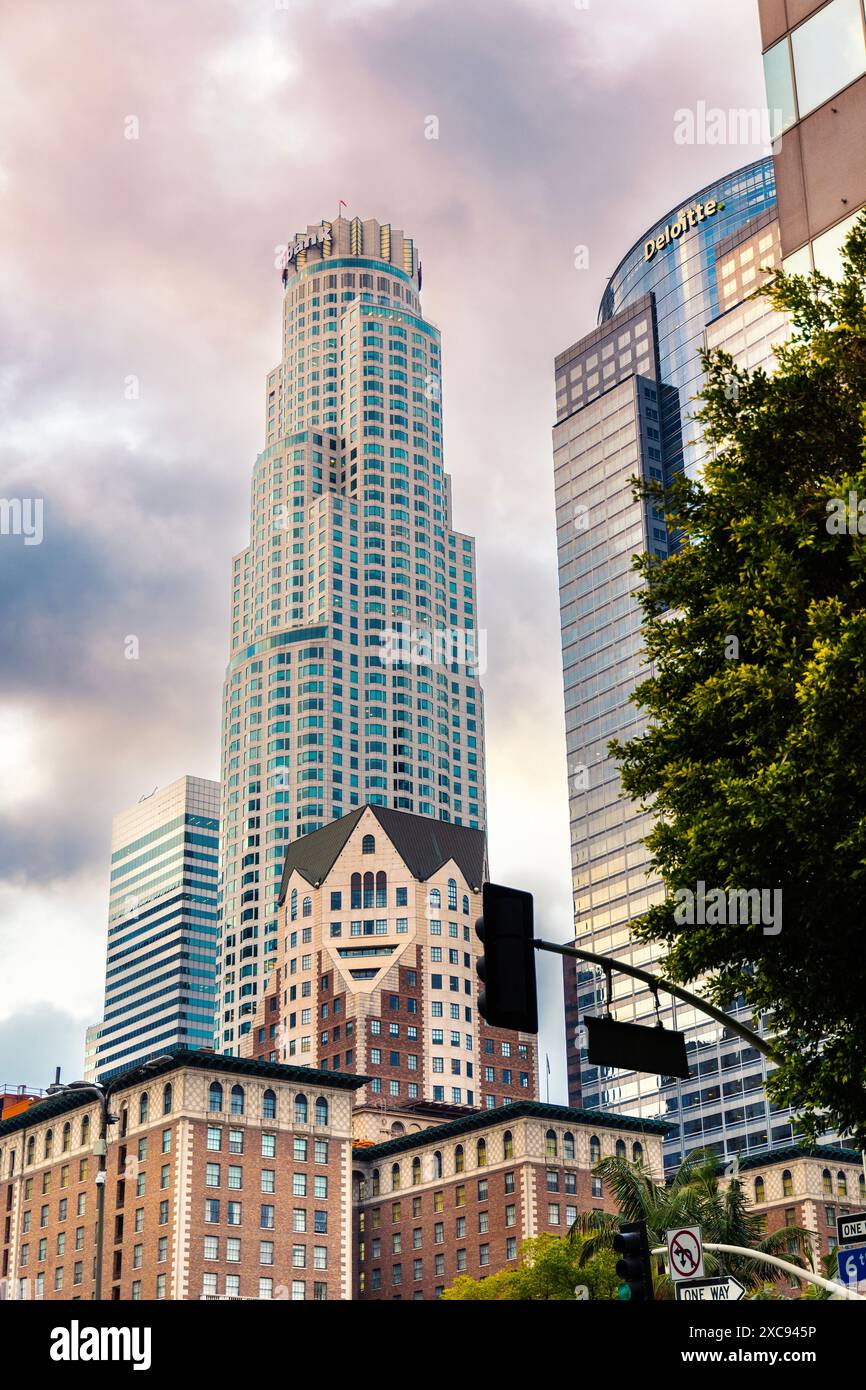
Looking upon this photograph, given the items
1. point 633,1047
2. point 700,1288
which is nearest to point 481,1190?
point 700,1288

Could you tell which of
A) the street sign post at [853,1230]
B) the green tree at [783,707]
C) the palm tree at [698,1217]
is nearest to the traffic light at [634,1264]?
the green tree at [783,707]

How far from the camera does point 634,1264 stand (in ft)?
83.0

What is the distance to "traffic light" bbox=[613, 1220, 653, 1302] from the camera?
25.0 metres

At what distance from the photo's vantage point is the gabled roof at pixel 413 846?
177 m

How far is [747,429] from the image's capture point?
23578 millimetres

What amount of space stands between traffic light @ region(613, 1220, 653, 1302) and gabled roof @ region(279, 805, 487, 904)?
148 meters

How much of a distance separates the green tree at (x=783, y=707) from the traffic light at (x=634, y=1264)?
4.00 meters

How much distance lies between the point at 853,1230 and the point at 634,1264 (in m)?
7.06

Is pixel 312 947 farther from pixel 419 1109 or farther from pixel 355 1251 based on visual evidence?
pixel 355 1251

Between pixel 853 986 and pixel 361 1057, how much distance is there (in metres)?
144

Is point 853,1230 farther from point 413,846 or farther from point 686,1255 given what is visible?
point 413,846

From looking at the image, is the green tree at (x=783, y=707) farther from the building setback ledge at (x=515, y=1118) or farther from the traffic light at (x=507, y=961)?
the building setback ledge at (x=515, y=1118)

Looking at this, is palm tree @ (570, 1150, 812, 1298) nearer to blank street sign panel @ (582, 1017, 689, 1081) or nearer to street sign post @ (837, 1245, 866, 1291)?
street sign post @ (837, 1245, 866, 1291)
